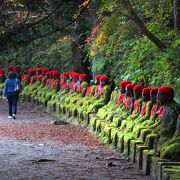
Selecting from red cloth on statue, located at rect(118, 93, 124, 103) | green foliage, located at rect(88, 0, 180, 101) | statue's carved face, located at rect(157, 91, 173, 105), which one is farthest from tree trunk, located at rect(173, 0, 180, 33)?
statue's carved face, located at rect(157, 91, 173, 105)

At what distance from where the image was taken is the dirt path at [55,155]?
38.9 ft

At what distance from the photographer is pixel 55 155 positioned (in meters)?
14.2

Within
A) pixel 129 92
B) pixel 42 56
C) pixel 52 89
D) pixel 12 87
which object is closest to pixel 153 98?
pixel 129 92

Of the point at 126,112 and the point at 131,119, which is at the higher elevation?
the point at 126,112

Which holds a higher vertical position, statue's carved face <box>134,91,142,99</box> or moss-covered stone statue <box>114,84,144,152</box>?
statue's carved face <box>134,91,142,99</box>

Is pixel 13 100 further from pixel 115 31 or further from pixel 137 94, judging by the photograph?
pixel 137 94

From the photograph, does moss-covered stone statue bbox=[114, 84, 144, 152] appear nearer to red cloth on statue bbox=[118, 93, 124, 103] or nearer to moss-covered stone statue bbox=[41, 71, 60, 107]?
red cloth on statue bbox=[118, 93, 124, 103]

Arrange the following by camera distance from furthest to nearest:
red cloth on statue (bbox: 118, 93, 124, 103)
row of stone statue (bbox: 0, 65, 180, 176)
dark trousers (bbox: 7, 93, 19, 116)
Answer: dark trousers (bbox: 7, 93, 19, 116)
red cloth on statue (bbox: 118, 93, 124, 103)
row of stone statue (bbox: 0, 65, 180, 176)

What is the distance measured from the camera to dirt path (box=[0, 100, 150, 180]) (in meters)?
11.8

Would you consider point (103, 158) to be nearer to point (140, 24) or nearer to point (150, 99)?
point (150, 99)

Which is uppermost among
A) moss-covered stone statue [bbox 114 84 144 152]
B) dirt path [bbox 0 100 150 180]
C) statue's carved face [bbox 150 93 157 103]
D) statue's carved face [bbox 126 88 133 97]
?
statue's carved face [bbox 126 88 133 97]

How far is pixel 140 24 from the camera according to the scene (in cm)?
1534

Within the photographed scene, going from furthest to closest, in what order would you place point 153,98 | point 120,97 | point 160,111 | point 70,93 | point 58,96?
point 58,96
point 70,93
point 120,97
point 153,98
point 160,111

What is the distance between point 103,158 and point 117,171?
5.32 feet
